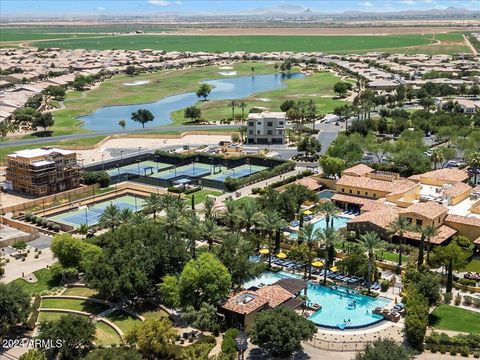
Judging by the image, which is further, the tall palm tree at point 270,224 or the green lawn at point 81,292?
the tall palm tree at point 270,224

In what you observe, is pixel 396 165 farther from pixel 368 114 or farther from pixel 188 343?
pixel 188 343

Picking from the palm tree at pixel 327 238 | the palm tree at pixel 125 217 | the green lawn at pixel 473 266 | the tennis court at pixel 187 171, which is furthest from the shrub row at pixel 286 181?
the green lawn at pixel 473 266

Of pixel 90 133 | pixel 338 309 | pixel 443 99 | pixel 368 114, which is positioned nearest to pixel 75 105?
pixel 90 133

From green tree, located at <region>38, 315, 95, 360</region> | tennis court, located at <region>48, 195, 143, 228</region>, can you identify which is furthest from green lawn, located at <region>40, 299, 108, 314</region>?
tennis court, located at <region>48, 195, 143, 228</region>

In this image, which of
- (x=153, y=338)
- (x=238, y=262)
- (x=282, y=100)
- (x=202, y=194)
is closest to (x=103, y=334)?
(x=153, y=338)

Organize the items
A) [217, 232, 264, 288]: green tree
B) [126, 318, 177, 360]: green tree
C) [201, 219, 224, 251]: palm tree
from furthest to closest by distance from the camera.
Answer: [201, 219, 224, 251]: palm tree, [217, 232, 264, 288]: green tree, [126, 318, 177, 360]: green tree

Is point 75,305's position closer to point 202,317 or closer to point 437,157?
point 202,317

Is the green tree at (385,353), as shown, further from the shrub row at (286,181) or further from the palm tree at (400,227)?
the shrub row at (286,181)

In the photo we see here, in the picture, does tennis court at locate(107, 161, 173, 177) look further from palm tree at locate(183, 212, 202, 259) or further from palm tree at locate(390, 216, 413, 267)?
palm tree at locate(390, 216, 413, 267)
